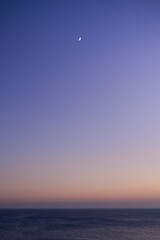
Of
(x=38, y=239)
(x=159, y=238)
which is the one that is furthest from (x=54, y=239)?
(x=159, y=238)

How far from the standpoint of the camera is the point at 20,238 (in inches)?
1976

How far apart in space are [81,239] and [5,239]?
11.6 meters

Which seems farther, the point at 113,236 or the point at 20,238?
the point at 113,236

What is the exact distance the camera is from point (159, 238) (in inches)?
2040

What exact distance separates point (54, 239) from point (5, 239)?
7.42m

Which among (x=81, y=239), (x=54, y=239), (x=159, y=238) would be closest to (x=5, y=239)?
(x=54, y=239)

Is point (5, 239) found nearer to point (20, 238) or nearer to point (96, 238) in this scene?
point (20, 238)

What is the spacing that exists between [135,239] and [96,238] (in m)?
6.21

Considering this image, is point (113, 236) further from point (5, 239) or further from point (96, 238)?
point (5, 239)

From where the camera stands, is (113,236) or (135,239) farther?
(113,236)

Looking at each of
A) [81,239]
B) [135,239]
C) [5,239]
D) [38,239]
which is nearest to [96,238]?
[81,239]

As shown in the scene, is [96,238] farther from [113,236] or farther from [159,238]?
[159,238]

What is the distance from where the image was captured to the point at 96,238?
51.8 m

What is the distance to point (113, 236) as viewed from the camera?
54594 mm
